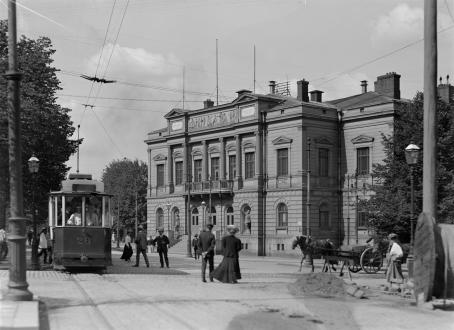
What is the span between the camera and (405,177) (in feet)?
118

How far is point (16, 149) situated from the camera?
13.0m

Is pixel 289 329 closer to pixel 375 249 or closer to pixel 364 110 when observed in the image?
pixel 375 249

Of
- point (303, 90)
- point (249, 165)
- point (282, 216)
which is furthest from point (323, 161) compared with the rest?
point (303, 90)

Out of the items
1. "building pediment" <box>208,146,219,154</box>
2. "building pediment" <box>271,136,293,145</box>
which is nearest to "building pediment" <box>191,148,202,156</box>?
"building pediment" <box>208,146,219,154</box>

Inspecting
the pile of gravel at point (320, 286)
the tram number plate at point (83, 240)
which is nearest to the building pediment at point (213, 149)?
the tram number plate at point (83, 240)

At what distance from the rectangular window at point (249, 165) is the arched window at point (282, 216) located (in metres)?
4.43

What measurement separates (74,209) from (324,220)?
38.3 metres

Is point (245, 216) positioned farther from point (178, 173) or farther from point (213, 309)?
point (213, 309)

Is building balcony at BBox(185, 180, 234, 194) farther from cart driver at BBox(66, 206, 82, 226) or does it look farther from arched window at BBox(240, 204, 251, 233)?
cart driver at BBox(66, 206, 82, 226)

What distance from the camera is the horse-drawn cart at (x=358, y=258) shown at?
997 inches

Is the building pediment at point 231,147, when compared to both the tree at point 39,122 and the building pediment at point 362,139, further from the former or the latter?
the tree at point 39,122

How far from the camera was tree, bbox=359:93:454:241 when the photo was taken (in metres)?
34.2

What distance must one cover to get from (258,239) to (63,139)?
3397 cm

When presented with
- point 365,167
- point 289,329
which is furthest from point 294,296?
point 365,167
